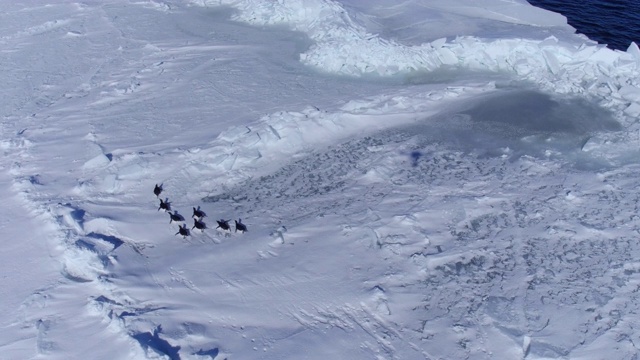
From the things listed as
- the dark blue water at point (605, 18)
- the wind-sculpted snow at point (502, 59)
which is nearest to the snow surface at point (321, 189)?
the wind-sculpted snow at point (502, 59)

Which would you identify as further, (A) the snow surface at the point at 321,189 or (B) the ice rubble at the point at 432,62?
(B) the ice rubble at the point at 432,62

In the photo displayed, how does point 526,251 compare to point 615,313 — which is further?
point 526,251

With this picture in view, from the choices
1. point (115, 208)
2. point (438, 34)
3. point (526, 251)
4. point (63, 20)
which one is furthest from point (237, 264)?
point (63, 20)

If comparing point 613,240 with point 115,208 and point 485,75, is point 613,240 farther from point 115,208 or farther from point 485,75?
point 115,208

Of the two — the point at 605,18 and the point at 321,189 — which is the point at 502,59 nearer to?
the point at 321,189

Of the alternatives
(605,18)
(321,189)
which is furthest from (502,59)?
(605,18)

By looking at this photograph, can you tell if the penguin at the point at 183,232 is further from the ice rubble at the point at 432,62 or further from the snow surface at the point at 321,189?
the ice rubble at the point at 432,62
